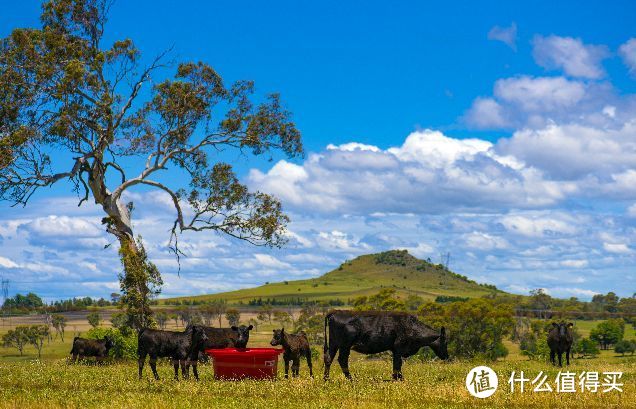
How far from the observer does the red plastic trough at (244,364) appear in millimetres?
23391

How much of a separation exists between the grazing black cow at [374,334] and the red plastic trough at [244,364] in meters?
1.92

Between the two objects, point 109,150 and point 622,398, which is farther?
point 109,150

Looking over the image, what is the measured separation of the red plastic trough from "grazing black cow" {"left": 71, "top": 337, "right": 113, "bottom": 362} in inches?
663

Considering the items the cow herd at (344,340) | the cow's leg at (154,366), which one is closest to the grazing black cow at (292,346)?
the cow herd at (344,340)

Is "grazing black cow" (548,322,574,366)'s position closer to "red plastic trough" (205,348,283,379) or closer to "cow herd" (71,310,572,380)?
"cow herd" (71,310,572,380)

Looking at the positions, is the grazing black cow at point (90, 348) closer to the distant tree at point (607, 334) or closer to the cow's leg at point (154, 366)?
the cow's leg at point (154, 366)

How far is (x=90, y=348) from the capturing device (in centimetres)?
3859

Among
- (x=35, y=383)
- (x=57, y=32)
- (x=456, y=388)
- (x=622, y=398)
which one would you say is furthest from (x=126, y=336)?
(x=622, y=398)

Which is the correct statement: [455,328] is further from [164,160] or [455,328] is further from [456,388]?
[456,388]

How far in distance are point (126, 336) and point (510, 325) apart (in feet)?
155

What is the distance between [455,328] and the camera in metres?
77.0

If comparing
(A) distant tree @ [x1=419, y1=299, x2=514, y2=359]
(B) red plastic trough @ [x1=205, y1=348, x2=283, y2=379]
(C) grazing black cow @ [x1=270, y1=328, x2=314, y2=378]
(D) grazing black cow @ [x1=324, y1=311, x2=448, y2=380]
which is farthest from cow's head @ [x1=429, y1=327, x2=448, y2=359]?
(A) distant tree @ [x1=419, y1=299, x2=514, y2=359]

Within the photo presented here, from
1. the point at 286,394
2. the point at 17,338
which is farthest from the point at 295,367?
the point at 17,338

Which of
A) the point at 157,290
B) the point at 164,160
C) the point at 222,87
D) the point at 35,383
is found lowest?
the point at 35,383
